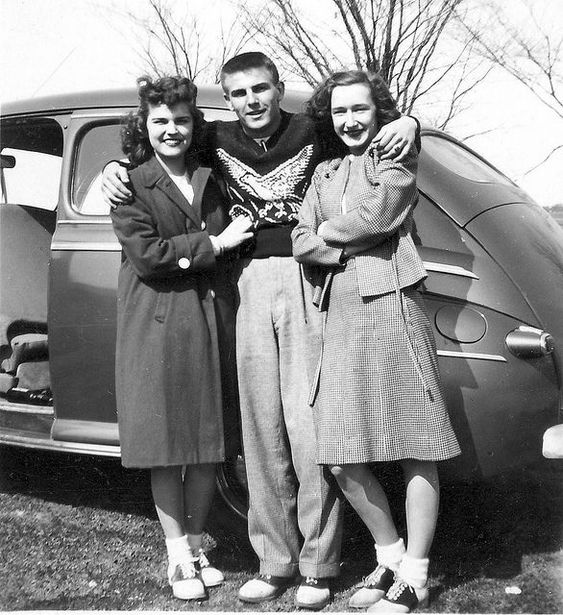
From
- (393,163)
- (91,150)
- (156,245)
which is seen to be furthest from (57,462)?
(393,163)

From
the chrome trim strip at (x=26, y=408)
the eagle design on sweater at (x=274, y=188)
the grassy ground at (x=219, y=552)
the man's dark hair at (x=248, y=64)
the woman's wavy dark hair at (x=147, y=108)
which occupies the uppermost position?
the man's dark hair at (x=248, y=64)

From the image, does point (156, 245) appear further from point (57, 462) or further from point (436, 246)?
point (57, 462)

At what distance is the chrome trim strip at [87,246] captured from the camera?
3533 mm

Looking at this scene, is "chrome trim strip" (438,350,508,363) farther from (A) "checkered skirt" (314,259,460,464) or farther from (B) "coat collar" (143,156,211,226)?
(B) "coat collar" (143,156,211,226)

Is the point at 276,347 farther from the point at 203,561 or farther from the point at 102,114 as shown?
the point at 102,114

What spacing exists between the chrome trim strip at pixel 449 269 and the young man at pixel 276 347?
0.49 metres

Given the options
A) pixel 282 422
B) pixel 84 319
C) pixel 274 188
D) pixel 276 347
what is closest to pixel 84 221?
pixel 84 319

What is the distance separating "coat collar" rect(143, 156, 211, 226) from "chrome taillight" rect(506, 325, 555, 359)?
127 centimetres

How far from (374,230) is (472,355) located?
0.63 metres

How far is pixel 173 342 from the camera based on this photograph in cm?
298

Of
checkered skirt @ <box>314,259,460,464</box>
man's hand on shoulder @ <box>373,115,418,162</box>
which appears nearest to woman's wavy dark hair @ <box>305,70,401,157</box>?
man's hand on shoulder @ <box>373,115,418,162</box>

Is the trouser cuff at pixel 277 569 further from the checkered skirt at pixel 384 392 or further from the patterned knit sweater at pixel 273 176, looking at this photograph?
the patterned knit sweater at pixel 273 176

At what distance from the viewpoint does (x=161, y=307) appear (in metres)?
3.00

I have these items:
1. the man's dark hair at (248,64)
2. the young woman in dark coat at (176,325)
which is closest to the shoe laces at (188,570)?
the young woman in dark coat at (176,325)
